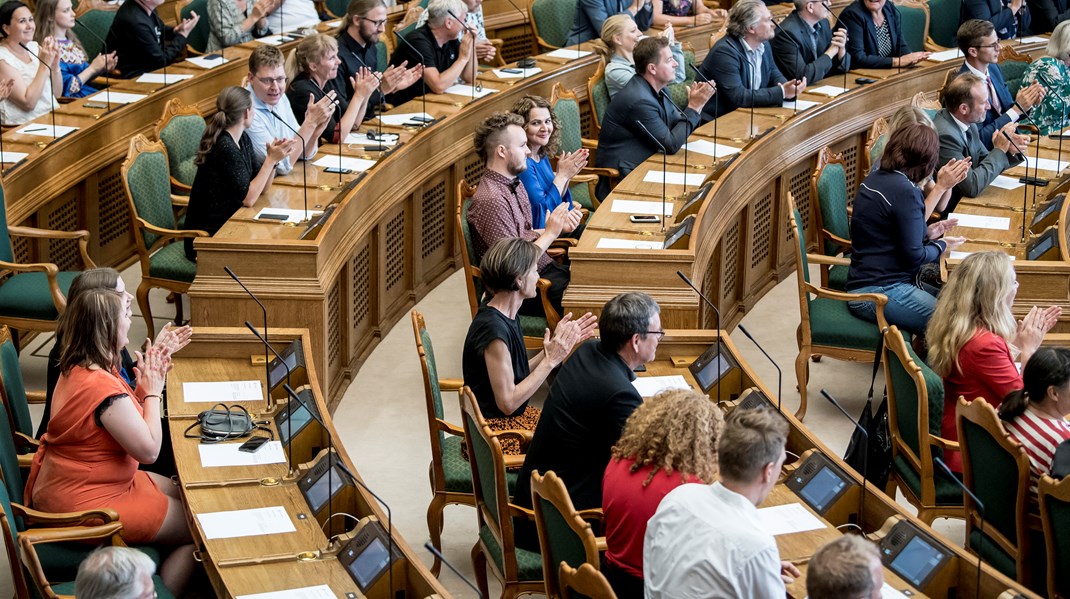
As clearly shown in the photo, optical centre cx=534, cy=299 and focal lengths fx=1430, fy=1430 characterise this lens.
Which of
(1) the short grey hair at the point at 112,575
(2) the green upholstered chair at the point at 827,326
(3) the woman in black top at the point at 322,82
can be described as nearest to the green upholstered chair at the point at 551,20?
(3) the woman in black top at the point at 322,82

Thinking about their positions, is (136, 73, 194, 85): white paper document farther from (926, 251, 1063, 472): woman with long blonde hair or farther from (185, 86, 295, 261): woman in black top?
(926, 251, 1063, 472): woman with long blonde hair

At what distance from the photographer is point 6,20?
6.64m

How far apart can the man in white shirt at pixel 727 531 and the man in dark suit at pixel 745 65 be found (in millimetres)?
4479

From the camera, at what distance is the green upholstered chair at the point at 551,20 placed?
29.7 ft

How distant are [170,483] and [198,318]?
1089mm

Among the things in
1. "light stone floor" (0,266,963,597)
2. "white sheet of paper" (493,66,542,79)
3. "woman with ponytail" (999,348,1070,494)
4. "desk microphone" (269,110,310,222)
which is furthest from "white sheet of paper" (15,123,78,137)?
"woman with ponytail" (999,348,1070,494)

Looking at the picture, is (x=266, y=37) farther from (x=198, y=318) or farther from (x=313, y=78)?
Answer: (x=198, y=318)

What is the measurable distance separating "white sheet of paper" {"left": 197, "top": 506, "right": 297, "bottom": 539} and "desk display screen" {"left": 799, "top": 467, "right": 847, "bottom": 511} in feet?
4.45

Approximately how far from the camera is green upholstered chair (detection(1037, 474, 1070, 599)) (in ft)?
11.7

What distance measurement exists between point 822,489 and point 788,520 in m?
0.16

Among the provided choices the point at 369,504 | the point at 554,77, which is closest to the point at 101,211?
the point at 554,77

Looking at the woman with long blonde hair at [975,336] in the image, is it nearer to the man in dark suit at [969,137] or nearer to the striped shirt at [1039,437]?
the striped shirt at [1039,437]

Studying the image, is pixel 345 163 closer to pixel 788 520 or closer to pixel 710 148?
pixel 710 148

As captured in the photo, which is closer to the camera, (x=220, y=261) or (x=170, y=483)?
(x=170, y=483)
